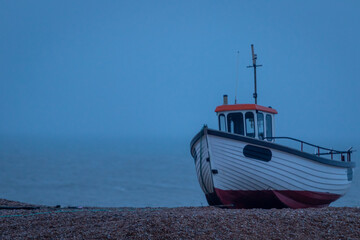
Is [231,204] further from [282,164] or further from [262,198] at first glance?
[282,164]

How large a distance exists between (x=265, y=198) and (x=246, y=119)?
258 cm

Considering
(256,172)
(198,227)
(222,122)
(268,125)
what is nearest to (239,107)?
Answer: (222,122)

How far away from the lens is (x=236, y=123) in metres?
13.2

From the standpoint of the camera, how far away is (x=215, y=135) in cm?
1144

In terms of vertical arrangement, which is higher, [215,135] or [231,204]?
[215,135]

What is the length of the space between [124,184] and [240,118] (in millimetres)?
24178

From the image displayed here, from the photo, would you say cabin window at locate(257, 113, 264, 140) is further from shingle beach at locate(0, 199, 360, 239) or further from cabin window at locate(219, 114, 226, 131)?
shingle beach at locate(0, 199, 360, 239)

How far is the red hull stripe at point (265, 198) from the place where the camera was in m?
11.7

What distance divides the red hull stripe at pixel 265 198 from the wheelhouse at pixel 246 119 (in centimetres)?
206

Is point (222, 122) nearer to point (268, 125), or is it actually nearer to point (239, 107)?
point (239, 107)

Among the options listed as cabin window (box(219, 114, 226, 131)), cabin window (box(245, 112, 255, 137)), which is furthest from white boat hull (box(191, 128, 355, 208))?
cabin window (box(245, 112, 255, 137))

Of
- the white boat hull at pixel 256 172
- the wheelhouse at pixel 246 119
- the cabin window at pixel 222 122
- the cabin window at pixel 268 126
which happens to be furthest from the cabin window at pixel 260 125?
the white boat hull at pixel 256 172

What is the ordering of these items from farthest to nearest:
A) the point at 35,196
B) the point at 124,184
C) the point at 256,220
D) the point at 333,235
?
the point at 124,184
the point at 35,196
the point at 256,220
the point at 333,235

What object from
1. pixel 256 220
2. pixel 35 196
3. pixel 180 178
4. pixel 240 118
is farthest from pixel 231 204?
pixel 180 178
